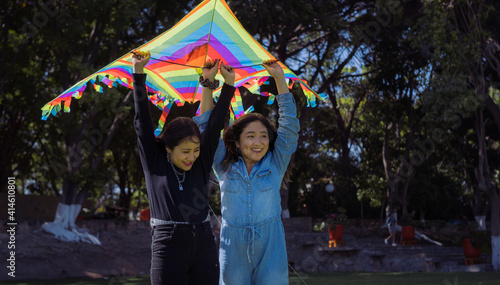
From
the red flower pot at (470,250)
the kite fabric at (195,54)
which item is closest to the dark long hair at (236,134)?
the kite fabric at (195,54)

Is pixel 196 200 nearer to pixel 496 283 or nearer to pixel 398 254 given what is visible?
pixel 496 283

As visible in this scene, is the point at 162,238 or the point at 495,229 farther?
the point at 495,229

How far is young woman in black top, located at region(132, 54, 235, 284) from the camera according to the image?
304cm

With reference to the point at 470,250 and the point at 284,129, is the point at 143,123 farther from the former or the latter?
the point at 470,250

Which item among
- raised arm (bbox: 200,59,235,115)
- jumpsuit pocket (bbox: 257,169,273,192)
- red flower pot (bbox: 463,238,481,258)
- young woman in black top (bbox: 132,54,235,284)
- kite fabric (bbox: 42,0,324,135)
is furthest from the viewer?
red flower pot (bbox: 463,238,481,258)

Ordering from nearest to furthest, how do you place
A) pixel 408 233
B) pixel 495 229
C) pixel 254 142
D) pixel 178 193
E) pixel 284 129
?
pixel 178 193
pixel 254 142
pixel 284 129
pixel 495 229
pixel 408 233

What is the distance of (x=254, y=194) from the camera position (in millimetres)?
3438

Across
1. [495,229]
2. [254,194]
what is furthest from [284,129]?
[495,229]

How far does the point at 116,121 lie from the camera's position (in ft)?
57.9

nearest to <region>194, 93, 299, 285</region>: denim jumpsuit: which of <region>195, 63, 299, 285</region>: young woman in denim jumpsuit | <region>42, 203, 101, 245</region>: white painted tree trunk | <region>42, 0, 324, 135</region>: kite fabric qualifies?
<region>195, 63, 299, 285</region>: young woman in denim jumpsuit

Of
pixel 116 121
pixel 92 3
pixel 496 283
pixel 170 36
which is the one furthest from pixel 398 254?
pixel 170 36

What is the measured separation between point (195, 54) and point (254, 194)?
2814 mm

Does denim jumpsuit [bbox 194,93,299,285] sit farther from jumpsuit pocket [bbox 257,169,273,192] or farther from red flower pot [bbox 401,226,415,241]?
red flower pot [bbox 401,226,415,241]

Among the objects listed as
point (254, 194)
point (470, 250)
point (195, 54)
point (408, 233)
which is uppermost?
point (195, 54)
